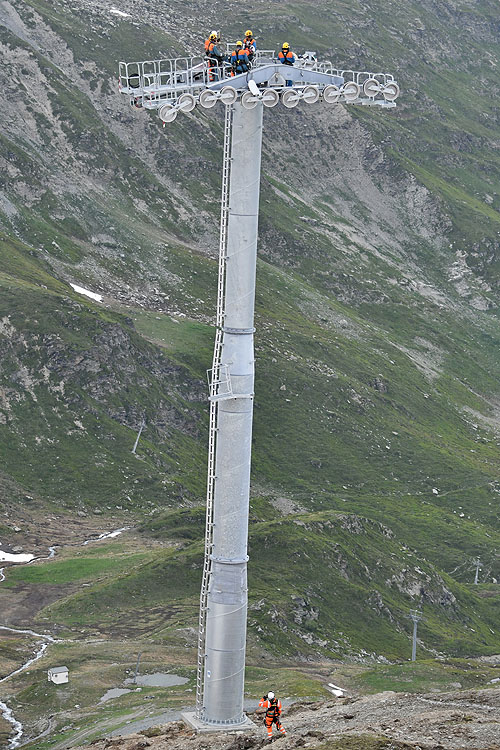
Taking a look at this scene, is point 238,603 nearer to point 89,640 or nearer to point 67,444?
point 89,640

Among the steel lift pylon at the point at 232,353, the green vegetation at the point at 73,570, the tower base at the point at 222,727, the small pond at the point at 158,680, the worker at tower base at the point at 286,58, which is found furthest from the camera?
the green vegetation at the point at 73,570

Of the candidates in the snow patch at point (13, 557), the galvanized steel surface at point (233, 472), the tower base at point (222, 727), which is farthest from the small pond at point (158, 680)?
the snow patch at point (13, 557)

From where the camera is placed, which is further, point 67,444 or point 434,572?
point 67,444

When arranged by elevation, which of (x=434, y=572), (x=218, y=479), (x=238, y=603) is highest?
(x=218, y=479)

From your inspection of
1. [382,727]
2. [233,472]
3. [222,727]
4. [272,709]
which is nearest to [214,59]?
[233,472]

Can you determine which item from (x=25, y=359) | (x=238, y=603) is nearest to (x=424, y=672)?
(x=238, y=603)

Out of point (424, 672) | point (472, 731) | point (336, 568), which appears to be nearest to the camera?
point (472, 731)

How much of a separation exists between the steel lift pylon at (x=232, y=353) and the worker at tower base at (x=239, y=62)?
34 cm

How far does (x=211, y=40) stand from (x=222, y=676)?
84.9 feet

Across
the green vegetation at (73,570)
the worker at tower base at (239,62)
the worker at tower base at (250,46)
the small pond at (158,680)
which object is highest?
the worker at tower base at (250,46)

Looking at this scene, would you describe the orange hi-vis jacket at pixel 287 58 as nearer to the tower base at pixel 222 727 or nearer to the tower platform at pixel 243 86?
the tower platform at pixel 243 86

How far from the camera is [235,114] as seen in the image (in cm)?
5353

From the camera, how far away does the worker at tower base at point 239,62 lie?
53062mm

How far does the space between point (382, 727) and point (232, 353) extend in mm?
16463
